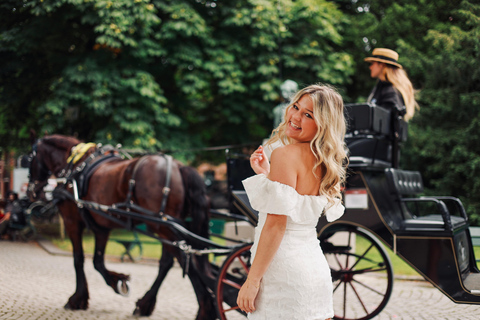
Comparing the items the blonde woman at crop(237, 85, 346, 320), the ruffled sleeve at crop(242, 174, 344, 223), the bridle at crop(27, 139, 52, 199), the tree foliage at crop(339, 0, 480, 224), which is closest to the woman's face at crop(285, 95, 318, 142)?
the blonde woman at crop(237, 85, 346, 320)

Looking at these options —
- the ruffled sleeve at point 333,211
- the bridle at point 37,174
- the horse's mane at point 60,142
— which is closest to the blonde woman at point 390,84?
the ruffled sleeve at point 333,211

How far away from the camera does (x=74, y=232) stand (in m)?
5.46

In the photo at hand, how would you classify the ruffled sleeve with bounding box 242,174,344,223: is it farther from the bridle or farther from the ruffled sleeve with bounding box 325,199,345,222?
the bridle

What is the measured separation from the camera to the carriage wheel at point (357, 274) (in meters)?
4.12

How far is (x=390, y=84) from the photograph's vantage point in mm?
4375

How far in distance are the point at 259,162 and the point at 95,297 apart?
4.30 metres

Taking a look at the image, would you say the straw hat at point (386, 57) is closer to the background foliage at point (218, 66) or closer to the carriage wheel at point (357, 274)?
the background foliage at point (218, 66)

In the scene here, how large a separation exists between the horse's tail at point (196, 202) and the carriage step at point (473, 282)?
7.85 feet

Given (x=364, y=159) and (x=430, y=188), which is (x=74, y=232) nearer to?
(x=364, y=159)

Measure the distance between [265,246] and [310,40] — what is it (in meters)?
10.7

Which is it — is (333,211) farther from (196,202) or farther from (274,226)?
(196,202)

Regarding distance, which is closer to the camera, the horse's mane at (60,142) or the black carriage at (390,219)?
the black carriage at (390,219)

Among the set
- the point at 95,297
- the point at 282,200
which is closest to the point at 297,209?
the point at 282,200

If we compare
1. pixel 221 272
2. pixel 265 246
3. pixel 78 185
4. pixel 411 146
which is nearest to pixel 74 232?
pixel 78 185
